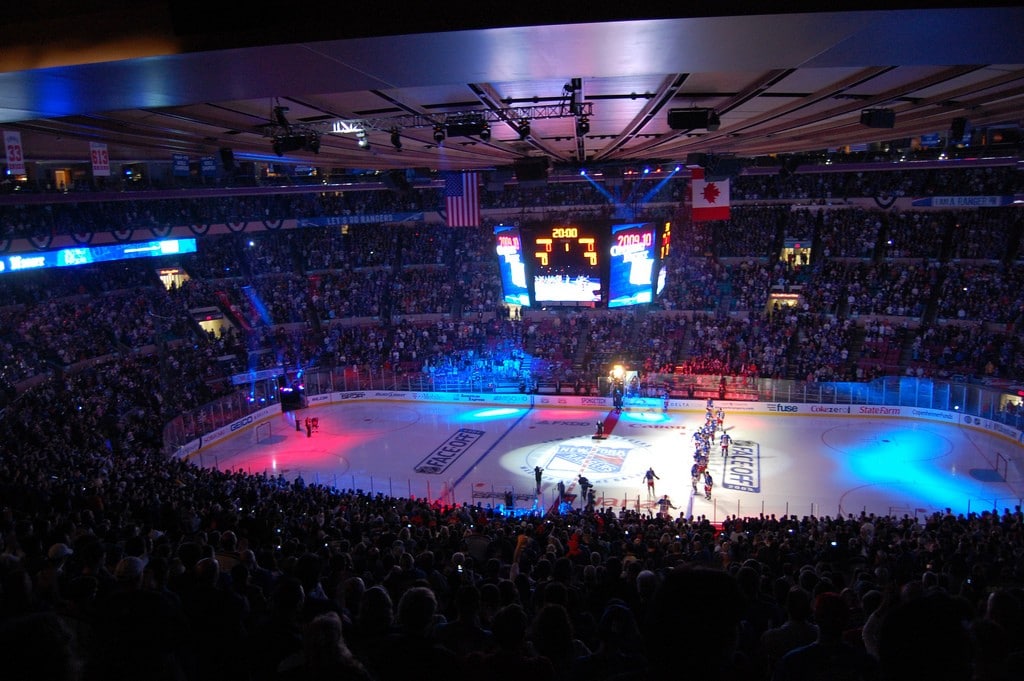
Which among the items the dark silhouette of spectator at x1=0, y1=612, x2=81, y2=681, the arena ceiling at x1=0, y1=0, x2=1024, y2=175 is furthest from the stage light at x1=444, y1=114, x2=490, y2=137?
the dark silhouette of spectator at x1=0, y1=612, x2=81, y2=681

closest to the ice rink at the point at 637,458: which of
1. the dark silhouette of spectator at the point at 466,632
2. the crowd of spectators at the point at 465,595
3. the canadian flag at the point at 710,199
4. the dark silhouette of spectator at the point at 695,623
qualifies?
the crowd of spectators at the point at 465,595

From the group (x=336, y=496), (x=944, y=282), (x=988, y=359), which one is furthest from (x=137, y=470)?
(x=944, y=282)

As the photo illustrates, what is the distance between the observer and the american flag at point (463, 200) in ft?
75.9

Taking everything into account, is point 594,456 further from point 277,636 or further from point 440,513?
point 277,636

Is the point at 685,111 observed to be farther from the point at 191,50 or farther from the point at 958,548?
the point at 958,548

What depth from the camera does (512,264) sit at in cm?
2655

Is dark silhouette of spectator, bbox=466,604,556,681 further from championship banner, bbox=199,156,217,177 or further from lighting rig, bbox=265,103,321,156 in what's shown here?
championship banner, bbox=199,156,217,177

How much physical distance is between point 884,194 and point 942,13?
38274 mm

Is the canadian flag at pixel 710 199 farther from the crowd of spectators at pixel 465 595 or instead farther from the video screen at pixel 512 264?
the crowd of spectators at pixel 465 595

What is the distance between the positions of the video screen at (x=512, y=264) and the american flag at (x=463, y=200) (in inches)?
107

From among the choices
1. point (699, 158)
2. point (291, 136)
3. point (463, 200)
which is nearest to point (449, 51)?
point (291, 136)

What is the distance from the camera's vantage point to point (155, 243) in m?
34.2

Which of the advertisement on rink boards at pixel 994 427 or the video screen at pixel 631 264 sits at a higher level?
the video screen at pixel 631 264

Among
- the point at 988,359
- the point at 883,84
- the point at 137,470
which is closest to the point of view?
the point at 883,84
